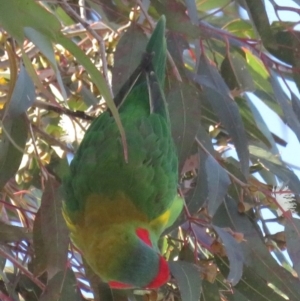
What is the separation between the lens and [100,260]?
1229mm

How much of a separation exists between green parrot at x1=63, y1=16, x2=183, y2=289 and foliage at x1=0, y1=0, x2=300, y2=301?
0.13 ft

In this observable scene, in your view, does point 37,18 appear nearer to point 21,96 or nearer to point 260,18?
point 21,96

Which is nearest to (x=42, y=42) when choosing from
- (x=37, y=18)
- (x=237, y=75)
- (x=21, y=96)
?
(x=37, y=18)

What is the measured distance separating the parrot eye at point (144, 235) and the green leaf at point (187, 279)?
106mm

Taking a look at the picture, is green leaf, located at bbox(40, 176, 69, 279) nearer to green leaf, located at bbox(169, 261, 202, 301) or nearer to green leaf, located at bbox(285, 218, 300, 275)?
green leaf, located at bbox(169, 261, 202, 301)

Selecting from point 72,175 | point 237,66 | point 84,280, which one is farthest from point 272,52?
point 84,280

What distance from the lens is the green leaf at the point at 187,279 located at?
1.11 metres

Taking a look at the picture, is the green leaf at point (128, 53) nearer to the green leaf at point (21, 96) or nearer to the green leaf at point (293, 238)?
the green leaf at point (21, 96)

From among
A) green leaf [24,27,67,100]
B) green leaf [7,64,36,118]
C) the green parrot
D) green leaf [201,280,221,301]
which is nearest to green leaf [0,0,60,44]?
green leaf [24,27,67,100]

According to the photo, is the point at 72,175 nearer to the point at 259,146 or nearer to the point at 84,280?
the point at 84,280

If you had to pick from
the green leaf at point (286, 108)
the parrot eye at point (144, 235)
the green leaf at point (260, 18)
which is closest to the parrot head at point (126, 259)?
the parrot eye at point (144, 235)

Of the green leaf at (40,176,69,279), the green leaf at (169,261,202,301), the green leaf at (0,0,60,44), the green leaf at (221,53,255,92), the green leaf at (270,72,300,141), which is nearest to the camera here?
the green leaf at (0,0,60,44)

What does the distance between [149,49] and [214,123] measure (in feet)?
1.06

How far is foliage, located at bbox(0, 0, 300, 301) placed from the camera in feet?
4.02
